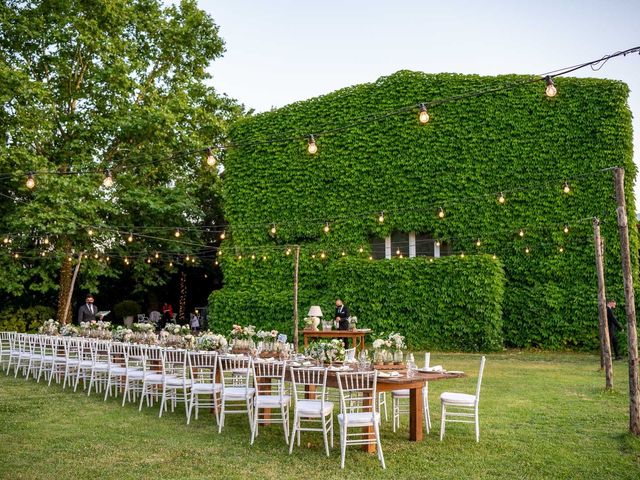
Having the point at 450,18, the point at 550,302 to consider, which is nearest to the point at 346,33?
the point at 450,18

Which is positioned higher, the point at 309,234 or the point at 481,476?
the point at 309,234

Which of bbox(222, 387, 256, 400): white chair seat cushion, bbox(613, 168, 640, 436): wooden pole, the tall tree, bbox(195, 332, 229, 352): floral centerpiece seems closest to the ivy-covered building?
the tall tree

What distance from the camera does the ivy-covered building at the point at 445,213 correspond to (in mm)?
16484

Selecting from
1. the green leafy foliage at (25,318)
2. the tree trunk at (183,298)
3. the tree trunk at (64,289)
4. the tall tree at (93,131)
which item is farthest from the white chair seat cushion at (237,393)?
the tree trunk at (183,298)

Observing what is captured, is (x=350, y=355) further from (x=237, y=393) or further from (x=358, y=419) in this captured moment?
(x=237, y=393)

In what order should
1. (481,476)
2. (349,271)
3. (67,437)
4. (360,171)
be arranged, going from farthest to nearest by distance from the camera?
(360,171)
(349,271)
(67,437)
(481,476)

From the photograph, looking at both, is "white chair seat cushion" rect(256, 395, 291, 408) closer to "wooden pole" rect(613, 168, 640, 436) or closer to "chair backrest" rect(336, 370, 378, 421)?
"chair backrest" rect(336, 370, 378, 421)

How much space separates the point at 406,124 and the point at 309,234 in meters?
4.60

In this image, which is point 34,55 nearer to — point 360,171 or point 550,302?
point 360,171

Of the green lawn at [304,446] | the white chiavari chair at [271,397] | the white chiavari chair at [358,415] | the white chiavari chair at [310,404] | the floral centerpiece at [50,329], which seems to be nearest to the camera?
the green lawn at [304,446]

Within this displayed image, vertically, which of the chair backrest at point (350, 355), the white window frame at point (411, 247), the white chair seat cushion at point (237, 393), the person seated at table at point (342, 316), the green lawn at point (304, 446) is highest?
the white window frame at point (411, 247)

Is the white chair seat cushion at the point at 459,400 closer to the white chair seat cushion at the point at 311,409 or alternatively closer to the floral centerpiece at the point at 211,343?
the white chair seat cushion at the point at 311,409

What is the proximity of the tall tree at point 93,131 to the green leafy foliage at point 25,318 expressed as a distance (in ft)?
4.42

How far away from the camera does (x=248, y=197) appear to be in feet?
66.8
